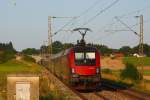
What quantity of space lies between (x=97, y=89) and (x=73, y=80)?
4.04 m

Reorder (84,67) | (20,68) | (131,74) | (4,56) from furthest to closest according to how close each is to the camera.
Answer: (4,56) < (20,68) < (131,74) < (84,67)

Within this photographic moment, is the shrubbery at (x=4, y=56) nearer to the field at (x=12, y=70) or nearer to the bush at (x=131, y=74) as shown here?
the field at (x=12, y=70)

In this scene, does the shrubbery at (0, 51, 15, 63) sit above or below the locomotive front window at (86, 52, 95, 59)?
above

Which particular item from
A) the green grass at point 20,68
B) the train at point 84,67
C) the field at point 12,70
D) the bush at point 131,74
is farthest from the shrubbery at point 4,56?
the train at point 84,67

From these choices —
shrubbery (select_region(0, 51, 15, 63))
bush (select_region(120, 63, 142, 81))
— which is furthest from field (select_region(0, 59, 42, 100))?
shrubbery (select_region(0, 51, 15, 63))

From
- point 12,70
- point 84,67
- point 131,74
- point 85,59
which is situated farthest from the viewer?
point 12,70

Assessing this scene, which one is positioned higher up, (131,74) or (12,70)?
(12,70)

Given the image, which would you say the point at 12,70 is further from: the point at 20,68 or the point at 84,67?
the point at 84,67

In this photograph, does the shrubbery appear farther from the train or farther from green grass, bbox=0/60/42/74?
the train

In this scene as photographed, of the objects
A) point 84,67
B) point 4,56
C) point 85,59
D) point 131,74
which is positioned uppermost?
point 4,56

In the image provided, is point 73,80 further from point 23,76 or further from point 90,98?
point 23,76

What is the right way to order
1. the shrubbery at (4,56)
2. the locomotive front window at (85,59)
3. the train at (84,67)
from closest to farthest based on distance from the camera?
the train at (84,67) < the locomotive front window at (85,59) < the shrubbery at (4,56)

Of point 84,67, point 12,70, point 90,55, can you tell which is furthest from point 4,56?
point 84,67

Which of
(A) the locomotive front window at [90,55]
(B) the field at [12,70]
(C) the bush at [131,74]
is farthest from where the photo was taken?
(C) the bush at [131,74]
